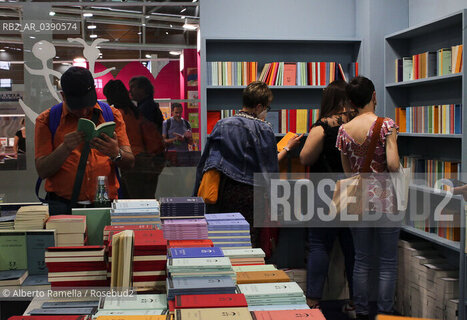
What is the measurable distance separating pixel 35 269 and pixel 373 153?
2.09 metres

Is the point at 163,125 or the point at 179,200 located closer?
the point at 179,200

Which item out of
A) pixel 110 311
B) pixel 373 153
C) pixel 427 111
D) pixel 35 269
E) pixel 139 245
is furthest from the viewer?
pixel 427 111

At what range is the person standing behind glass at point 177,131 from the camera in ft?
17.5

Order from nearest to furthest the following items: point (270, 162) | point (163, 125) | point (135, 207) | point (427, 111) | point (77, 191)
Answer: point (135, 207) → point (77, 191) → point (270, 162) → point (427, 111) → point (163, 125)

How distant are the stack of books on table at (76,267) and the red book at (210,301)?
60 cm

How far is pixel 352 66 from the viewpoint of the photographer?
5.54m

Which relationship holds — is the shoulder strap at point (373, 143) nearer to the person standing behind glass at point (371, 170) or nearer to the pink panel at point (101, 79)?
the person standing behind glass at point (371, 170)

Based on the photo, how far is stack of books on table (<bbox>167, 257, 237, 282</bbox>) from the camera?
6.27 ft

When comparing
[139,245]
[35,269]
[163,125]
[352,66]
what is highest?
[352,66]

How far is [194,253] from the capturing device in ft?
6.89

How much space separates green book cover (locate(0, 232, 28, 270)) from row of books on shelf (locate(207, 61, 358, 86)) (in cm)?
315

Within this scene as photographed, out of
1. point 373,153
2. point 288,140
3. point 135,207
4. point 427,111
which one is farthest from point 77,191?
point 427,111

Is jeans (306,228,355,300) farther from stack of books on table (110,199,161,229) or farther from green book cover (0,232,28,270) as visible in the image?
green book cover (0,232,28,270)

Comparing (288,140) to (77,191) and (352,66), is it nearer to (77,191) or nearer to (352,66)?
(352,66)
